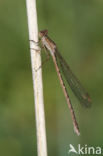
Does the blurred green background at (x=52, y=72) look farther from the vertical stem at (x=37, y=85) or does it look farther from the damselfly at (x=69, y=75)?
the vertical stem at (x=37, y=85)

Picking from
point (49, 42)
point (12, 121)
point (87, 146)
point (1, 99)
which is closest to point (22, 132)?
point (12, 121)

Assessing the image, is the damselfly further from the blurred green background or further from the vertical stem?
the vertical stem

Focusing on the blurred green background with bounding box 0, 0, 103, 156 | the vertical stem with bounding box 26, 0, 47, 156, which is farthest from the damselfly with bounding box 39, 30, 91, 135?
the vertical stem with bounding box 26, 0, 47, 156

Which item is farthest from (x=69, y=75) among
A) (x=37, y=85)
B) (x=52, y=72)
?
(x=37, y=85)

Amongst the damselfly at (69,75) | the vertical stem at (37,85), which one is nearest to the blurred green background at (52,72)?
the damselfly at (69,75)

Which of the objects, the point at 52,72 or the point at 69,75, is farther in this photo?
the point at 52,72

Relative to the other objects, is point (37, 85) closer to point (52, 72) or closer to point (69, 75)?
point (69, 75)

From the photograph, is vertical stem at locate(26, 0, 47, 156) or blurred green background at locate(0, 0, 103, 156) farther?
blurred green background at locate(0, 0, 103, 156)

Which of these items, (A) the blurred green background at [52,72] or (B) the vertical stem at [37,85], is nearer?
(B) the vertical stem at [37,85]
